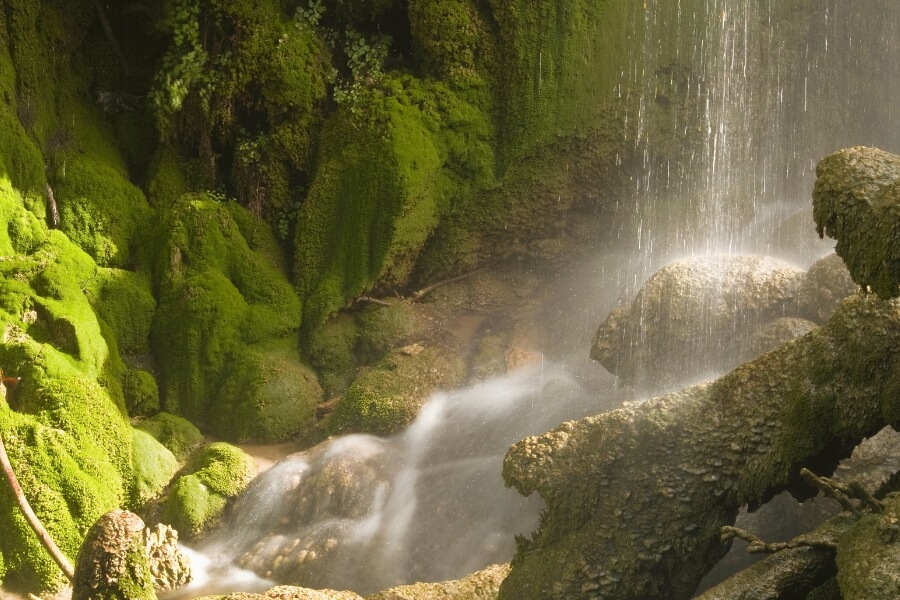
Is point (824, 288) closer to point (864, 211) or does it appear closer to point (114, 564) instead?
point (864, 211)

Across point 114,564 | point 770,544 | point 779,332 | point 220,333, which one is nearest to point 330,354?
point 220,333

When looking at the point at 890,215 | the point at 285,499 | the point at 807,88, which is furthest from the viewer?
the point at 807,88

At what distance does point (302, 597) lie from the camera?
4.79 m

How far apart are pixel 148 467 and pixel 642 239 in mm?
7050

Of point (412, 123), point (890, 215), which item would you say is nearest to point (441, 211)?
point (412, 123)

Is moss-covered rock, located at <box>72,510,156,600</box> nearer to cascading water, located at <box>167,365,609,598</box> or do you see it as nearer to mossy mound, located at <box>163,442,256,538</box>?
cascading water, located at <box>167,365,609,598</box>

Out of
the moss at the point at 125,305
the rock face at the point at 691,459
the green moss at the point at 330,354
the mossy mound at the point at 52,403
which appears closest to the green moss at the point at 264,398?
the green moss at the point at 330,354

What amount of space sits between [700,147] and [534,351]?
3.82 m

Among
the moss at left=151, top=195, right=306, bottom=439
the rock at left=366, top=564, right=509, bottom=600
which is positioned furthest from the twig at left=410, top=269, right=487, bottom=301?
the rock at left=366, top=564, right=509, bottom=600

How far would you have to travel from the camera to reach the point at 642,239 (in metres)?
11.6

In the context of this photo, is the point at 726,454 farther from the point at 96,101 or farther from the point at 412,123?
the point at 96,101

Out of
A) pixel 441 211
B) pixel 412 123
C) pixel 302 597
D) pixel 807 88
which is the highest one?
pixel 807 88

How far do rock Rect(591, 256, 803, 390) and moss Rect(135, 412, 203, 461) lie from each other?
15.0 feet

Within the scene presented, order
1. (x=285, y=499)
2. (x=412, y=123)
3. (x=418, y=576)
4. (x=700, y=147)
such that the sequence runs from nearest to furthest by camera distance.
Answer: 1. (x=418, y=576)
2. (x=285, y=499)
3. (x=412, y=123)
4. (x=700, y=147)
